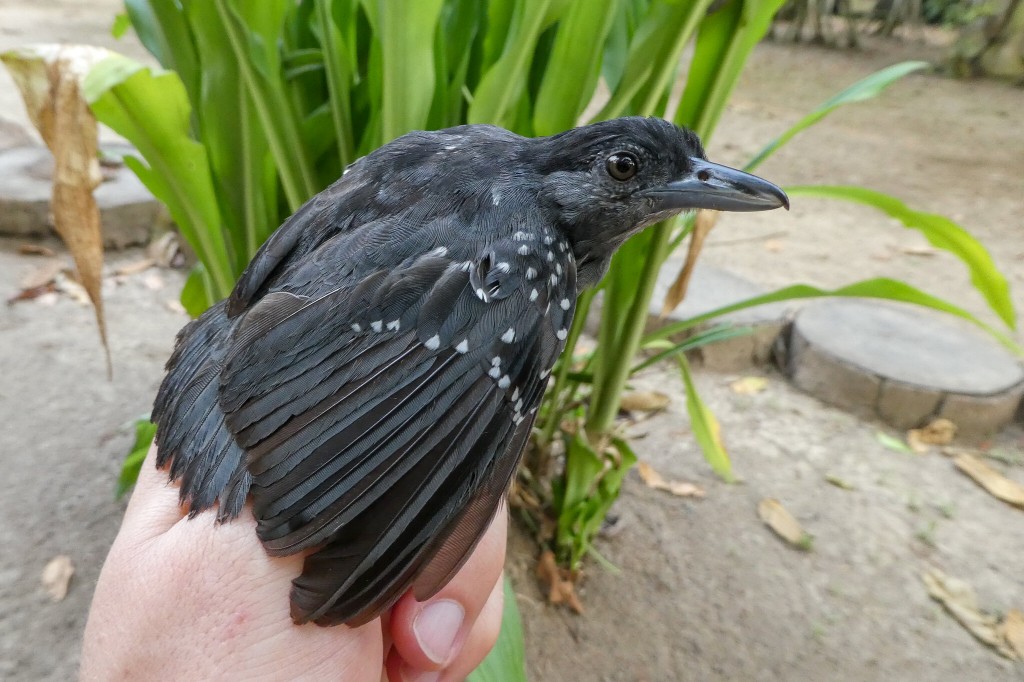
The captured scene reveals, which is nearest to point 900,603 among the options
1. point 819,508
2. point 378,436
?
point 819,508

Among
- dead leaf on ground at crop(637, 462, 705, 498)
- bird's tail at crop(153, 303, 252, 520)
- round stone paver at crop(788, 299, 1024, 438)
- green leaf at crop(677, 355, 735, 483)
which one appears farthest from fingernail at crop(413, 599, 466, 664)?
round stone paver at crop(788, 299, 1024, 438)

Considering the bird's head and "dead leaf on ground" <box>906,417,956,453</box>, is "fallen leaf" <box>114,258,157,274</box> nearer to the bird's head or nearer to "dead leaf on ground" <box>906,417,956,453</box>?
the bird's head

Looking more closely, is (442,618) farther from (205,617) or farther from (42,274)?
(42,274)

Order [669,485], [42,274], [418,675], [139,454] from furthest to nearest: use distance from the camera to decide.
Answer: [42,274] < [669,485] < [139,454] < [418,675]

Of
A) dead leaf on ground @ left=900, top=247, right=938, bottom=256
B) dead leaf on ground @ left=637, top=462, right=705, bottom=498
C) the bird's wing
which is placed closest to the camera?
the bird's wing

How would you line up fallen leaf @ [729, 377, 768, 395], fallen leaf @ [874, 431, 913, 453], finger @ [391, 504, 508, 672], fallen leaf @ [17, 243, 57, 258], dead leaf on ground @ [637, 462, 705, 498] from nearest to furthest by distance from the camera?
finger @ [391, 504, 508, 672], dead leaf on ground @ [637, 462, 705, 498], fallen leaf @ [874, 431, 913, 453], fallen leaf @ [729, 377, 768, 395], fallen leaf @ [17, 243, 57, 258]

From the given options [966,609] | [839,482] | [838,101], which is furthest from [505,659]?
[839,482]
